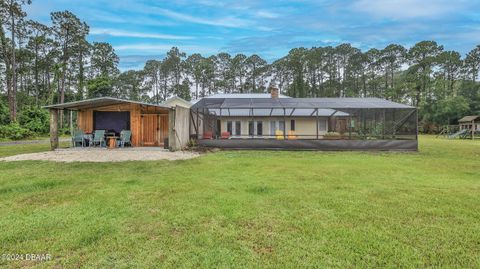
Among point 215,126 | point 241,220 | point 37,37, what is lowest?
point 241,220

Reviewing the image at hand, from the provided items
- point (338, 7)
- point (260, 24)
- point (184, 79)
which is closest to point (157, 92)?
point (184, 79)

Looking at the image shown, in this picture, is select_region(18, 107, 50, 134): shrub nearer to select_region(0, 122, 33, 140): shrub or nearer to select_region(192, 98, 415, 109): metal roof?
select_region(0, 122, 33, 140): shrub

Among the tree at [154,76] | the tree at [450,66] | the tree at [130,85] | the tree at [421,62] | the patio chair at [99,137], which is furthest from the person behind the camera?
the tree at [130,85]

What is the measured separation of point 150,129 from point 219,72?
34656mm

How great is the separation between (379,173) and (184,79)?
43.4 meters

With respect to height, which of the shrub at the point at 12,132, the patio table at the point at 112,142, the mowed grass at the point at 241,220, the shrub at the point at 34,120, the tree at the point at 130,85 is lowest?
the mowed grass at the point at 241,220

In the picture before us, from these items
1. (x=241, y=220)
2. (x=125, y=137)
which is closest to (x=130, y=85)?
(x=125, y=137)

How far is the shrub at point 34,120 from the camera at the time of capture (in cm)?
2134

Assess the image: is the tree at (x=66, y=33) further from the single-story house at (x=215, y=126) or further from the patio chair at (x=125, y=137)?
the patio chair at (x=125, y=137)

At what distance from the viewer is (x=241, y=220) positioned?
3.47m

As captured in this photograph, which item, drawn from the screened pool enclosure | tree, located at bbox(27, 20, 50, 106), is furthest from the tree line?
the screened pool enclosure

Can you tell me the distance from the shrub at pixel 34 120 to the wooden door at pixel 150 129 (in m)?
13.2

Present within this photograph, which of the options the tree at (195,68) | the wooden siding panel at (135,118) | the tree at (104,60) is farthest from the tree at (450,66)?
the tree at (104,60)

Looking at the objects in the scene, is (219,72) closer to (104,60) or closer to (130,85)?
(130,85)
